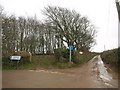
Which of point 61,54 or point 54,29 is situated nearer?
point 61,54

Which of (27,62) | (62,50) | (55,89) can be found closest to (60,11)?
(62,50)

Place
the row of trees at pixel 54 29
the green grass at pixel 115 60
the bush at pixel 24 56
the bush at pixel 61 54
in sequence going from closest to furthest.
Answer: the green grass at pixel 115 60, the bush at pixel 24 56, the bush at pixel 61 54, the row of trees at pixel 54 29

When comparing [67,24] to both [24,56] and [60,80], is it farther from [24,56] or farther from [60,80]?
[60,80]

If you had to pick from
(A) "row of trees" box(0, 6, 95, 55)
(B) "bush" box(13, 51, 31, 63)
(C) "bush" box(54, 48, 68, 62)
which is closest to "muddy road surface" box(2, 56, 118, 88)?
(B) "bush" box(13, 51, 31, 63)

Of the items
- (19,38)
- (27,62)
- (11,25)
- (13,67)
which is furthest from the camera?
(19,38)

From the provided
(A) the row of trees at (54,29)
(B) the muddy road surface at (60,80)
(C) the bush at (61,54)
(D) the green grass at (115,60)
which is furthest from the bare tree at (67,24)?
(B) the muddy road surface at (60,80)

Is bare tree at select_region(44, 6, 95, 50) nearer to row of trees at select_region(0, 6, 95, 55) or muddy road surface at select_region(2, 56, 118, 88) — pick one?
row of trees at select_region(0, 6, 95, 55)

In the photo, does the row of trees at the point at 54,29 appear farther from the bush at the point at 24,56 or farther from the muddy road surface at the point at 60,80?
the muddy road surface at the point at 60,80

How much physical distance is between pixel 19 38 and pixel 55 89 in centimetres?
3097

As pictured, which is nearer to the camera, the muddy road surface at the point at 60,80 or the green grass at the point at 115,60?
the muddy road surface at the point at 60,80

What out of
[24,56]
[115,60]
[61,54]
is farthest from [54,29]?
[115,60]

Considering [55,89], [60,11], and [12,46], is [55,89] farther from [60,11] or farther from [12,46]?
[60,11]

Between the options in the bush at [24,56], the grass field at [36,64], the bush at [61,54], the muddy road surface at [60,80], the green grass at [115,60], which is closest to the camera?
the muddy road surface at [60,80]

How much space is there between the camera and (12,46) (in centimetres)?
3872
